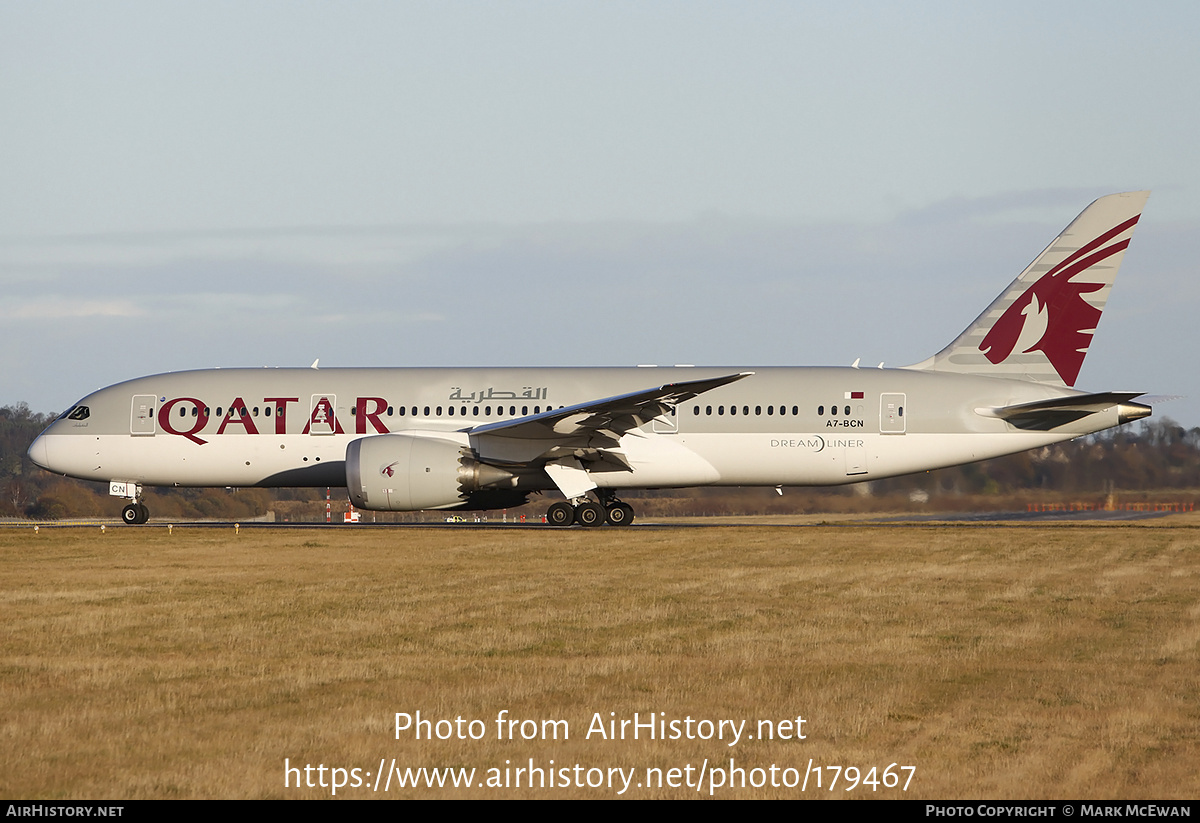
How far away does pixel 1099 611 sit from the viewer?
12.8 m

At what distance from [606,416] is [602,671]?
15672mm

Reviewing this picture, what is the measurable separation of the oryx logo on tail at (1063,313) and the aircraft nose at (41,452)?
2128cm

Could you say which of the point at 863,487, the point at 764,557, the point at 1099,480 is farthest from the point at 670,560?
the point at 1099,480

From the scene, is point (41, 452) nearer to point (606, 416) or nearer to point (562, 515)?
point (562, 515)

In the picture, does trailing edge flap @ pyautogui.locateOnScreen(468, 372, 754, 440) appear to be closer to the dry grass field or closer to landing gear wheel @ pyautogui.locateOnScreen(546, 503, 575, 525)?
landing gear wheel @ pyautogui.locateOnScreen(546, 503, 575, 525)

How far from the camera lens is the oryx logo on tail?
26.1m

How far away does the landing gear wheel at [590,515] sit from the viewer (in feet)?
87.4

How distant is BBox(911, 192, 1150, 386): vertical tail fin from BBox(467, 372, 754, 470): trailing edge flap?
20.4 feet

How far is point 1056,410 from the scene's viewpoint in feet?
82.4

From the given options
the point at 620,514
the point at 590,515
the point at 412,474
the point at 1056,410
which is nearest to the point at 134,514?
the point at 412,474

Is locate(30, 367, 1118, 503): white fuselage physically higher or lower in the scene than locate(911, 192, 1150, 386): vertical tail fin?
lower

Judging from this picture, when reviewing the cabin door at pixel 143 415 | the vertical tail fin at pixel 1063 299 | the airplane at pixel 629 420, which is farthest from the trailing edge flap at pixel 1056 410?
the cabin door at pixel 143 415

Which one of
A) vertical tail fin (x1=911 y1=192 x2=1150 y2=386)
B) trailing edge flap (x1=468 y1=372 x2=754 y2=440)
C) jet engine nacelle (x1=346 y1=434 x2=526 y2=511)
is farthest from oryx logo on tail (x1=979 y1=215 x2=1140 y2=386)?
jet engine nacelle (x1=346 y1=434 x2=526 y2=511)

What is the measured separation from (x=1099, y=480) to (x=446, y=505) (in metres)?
18.9
